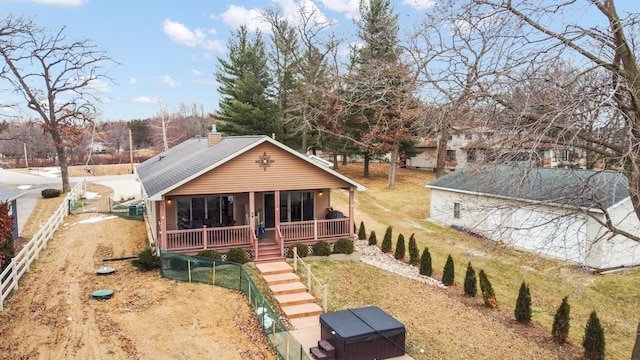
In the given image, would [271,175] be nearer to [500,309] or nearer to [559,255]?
[500,309]

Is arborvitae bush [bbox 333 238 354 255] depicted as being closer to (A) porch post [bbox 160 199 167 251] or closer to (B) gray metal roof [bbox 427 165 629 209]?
(A) porch post [bbox 160 199 167 251]

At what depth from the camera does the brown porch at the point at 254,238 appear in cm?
1714

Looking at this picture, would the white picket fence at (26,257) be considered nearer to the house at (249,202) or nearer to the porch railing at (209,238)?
the house at (249,202)

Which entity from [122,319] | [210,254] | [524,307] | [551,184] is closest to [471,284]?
[524,307]

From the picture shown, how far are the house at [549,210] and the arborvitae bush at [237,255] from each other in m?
8.16

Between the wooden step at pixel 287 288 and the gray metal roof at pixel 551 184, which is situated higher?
the gray metal roof at pixel 551 184

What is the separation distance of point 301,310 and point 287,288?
57.7 inches

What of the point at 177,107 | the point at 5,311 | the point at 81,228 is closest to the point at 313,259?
the point at 5,311

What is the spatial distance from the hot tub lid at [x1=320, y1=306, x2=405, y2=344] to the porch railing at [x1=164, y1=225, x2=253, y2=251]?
6.91 meters

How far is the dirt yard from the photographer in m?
10.7

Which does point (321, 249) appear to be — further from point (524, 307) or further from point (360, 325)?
point (524, 307)

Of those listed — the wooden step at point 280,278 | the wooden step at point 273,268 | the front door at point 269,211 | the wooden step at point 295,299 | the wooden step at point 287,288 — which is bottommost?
the wooden step at point 295,299

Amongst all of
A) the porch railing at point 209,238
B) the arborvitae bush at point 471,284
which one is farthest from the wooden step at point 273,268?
the arborvitae bush at point 471,284

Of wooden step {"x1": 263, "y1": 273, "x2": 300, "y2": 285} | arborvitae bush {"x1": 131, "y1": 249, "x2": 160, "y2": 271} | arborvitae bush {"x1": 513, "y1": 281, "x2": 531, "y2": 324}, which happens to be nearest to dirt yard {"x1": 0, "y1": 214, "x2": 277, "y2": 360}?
arborvitae bush {"x1": 131, "y1": 249, "x2": 160, "y2": 271}
